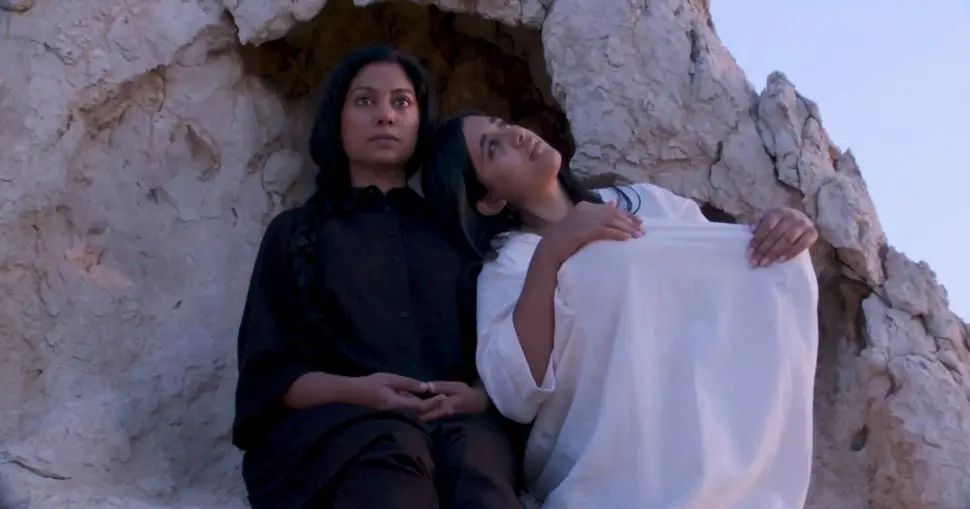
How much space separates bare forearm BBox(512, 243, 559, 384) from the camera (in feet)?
8.05

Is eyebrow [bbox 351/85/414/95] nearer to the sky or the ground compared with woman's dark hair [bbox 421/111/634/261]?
nearer to the sky

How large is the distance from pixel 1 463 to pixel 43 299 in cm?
47

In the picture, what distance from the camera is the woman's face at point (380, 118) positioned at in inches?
113

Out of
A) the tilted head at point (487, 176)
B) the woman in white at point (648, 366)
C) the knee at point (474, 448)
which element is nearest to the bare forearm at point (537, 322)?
the woman in white at point (648, 366)

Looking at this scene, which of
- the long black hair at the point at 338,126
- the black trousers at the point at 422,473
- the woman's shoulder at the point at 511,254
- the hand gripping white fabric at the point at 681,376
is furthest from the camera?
the long black hair at the point at 338,126

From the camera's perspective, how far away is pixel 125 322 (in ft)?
9.82

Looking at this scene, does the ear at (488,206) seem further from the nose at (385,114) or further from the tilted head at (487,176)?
the nose at (385,114)

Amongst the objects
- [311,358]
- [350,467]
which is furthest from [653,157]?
[350,467]

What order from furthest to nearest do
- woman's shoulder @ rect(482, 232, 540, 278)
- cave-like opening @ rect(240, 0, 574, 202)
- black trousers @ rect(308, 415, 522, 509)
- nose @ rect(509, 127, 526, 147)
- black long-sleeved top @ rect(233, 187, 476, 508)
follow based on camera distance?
cave-like opening @ rect(240, 0, 574, 202), nose @ rect(509, 127, 526, 147), woman's shoulder @ rect(482, 232, 540, 278), black long-sleeved top @ rect(233, 187, 476, 508), black trousers @ rect(308, 415, 522, 509)

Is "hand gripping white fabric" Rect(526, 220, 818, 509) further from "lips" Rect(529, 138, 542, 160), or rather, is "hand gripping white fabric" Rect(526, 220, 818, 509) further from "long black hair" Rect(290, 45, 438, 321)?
"long black hair" Rect(290, 45, 438, 321)

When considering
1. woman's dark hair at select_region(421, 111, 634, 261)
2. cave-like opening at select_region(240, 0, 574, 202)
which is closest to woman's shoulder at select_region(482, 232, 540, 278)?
woman's dark hair at select_region(421, 111, 634, 261)

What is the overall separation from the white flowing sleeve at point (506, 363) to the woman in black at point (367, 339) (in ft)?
0.20

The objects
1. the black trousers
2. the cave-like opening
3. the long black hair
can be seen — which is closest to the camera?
the black trousers

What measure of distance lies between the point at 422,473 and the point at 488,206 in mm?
842
